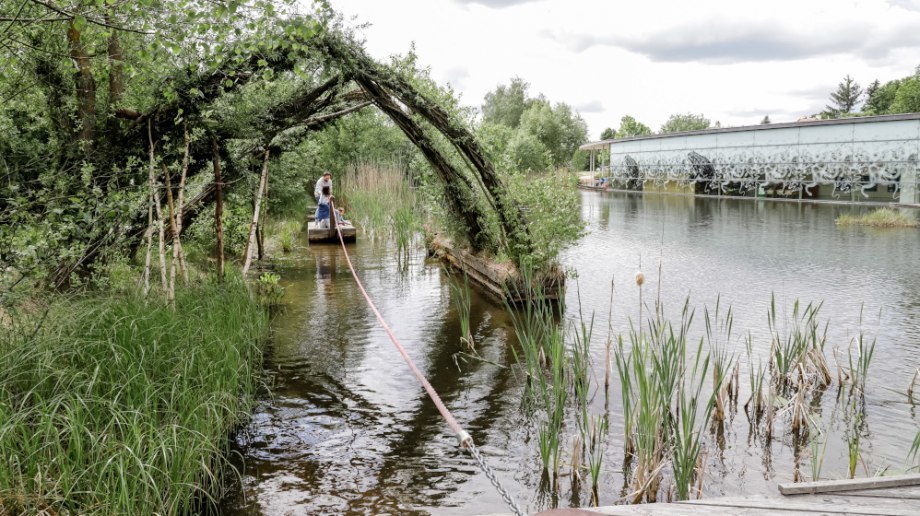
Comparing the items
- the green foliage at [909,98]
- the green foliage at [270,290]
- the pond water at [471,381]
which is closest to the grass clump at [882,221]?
the pond water at [471,381]

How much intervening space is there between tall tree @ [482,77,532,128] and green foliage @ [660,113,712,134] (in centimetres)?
2455

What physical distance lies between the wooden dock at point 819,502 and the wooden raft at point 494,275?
370 centimetres

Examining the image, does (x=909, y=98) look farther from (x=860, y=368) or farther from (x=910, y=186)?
(x=860, y=368)

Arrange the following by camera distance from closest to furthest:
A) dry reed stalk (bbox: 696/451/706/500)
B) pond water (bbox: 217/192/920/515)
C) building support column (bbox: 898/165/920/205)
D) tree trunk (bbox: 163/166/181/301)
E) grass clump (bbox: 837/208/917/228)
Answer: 1. dry reed stalk (bbox: 696/451/706/500)
2. pond water (bbox: 217/192/920/515)
3. tree trunk (bbox: 163/166/181/301)
4. grass clump (bbox: 837/208/917/228)
5. building support column (bbox: 898/165/920/205)

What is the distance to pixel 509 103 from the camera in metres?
62.9

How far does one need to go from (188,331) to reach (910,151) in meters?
26.0

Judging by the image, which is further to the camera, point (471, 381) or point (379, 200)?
point (379, 200)

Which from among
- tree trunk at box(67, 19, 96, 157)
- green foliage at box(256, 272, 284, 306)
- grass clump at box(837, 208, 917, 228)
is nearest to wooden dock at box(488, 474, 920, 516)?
tree trunk at box(67, 19, 96, 157)

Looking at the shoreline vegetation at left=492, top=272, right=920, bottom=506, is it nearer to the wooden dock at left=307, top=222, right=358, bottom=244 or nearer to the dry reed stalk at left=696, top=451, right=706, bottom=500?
the dry reed stalk at left=696, top=451, right=706, bottom=500

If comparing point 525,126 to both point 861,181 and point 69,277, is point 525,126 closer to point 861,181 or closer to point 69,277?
point 861,181

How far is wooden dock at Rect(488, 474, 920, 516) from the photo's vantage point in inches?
110

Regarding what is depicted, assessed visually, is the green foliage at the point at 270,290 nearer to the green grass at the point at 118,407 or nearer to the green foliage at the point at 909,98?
the green grass at the point at 118,407

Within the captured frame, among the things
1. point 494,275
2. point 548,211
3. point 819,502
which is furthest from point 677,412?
point 494,275

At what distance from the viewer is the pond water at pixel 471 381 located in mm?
4016
